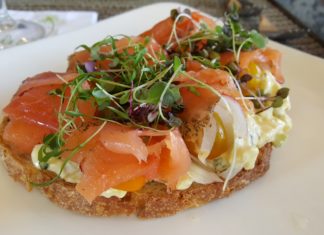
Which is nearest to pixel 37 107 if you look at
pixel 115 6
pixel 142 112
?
pixel 142 112

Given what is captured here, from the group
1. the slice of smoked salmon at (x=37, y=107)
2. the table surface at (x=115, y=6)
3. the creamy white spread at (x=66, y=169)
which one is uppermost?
the slice of smoked salmon at (x=37, y=107)

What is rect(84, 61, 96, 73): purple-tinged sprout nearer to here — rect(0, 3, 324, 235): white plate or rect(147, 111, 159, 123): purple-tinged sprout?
rect(147, 111, 159, 123): purple-tinged sprout

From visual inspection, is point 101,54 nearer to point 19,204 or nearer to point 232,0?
point 19,204

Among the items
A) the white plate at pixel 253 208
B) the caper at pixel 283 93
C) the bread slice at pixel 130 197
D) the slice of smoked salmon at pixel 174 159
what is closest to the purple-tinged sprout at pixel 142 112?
the slice of smoked salmon at pixel 174 159

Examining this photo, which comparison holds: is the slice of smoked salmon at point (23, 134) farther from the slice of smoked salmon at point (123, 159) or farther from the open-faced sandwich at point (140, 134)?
the slice of smoked salmon at point (123, 159)

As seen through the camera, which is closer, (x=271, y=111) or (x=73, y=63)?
(x=271, y=111)

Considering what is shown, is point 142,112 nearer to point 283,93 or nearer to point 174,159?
point 174,159

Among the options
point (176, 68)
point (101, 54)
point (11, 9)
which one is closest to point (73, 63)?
point (101, 54)
